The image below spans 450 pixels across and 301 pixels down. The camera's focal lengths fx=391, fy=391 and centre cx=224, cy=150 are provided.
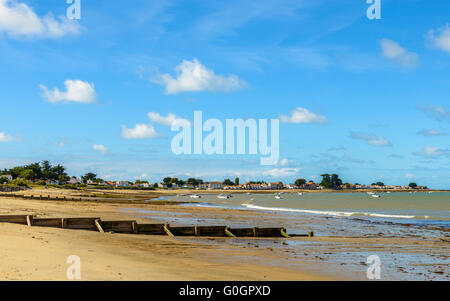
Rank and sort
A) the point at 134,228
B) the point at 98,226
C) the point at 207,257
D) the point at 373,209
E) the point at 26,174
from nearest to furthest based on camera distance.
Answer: the point at 207,257
the point at 98,226
the point at 134,228
the point at 373,209
the point at 26,174

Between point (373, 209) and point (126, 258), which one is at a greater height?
point (126, 258)

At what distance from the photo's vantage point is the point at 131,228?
27641mm

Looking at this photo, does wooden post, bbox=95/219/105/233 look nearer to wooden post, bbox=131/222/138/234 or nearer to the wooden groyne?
the wooden groyne

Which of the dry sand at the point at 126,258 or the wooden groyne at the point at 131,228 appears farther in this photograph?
the wooden groyne at the point at 131,228

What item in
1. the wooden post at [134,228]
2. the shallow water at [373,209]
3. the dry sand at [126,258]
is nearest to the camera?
the dry sand at [126,258]

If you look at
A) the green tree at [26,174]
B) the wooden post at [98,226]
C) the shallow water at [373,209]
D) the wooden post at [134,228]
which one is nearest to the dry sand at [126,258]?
the wooden post at [98,226]

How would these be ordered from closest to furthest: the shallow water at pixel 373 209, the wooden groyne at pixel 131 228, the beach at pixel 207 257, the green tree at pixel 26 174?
1. the beach at pixel 207 257
2. the wooden groyne at pixel 131 228
3. the shallow water at pixel 373 209
4. the green tree at pixel 26 174

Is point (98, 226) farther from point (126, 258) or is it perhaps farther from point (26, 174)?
point (26, 174)

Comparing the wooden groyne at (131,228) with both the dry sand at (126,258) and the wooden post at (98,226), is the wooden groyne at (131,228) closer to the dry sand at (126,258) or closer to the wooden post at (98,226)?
the wooden post at (98,226)

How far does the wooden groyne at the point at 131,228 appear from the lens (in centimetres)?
2592

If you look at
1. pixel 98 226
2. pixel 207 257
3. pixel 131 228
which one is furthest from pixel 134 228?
pixel 207 257

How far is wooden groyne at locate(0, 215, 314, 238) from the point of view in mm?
25922

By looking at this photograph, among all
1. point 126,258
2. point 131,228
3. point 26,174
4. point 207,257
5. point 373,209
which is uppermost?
point 26,174
